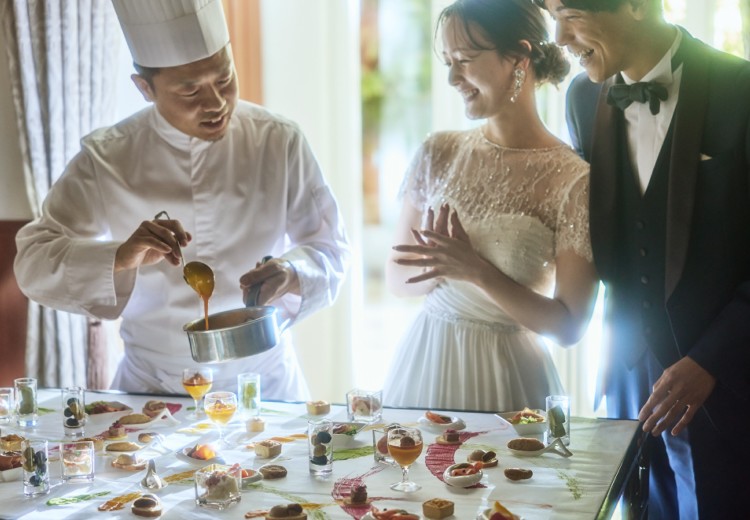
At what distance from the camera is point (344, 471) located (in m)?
1.89

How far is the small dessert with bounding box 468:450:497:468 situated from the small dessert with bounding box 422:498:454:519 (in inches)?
10.0

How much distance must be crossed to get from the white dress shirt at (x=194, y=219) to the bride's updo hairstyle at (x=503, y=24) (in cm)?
60

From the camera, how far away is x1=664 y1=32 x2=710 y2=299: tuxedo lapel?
2174 millimetres

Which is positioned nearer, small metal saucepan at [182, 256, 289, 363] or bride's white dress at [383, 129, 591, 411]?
small metal saucepan at [182, 256, 289, 363]

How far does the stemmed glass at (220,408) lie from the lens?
6.92 ft

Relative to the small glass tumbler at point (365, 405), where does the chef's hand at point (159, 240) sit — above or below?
above

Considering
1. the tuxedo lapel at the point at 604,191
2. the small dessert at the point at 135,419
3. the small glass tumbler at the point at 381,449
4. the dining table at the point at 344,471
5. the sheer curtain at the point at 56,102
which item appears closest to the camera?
the dining table at the point at 344,471

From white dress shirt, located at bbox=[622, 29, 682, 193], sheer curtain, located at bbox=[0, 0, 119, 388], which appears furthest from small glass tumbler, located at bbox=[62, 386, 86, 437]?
white dress shirt, located at bbox=[622, 29, 682, 193]

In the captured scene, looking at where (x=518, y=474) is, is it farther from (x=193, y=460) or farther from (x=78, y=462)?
(x=78, y=462)

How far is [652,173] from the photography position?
2.26 metres

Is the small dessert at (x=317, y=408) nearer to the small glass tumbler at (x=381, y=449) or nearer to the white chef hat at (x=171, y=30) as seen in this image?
the small glass tumbler at (x=381, y=449)

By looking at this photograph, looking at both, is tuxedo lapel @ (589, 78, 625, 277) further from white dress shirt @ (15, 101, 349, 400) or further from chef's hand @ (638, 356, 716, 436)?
white dress shirt @ (15, 101, 349, 400)

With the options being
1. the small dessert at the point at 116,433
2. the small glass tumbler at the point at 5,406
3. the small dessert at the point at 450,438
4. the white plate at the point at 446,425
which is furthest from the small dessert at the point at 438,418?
the small glass tumbler at the point at 5,406

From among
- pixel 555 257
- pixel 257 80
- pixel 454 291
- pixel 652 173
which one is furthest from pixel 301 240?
pixel 257 80
